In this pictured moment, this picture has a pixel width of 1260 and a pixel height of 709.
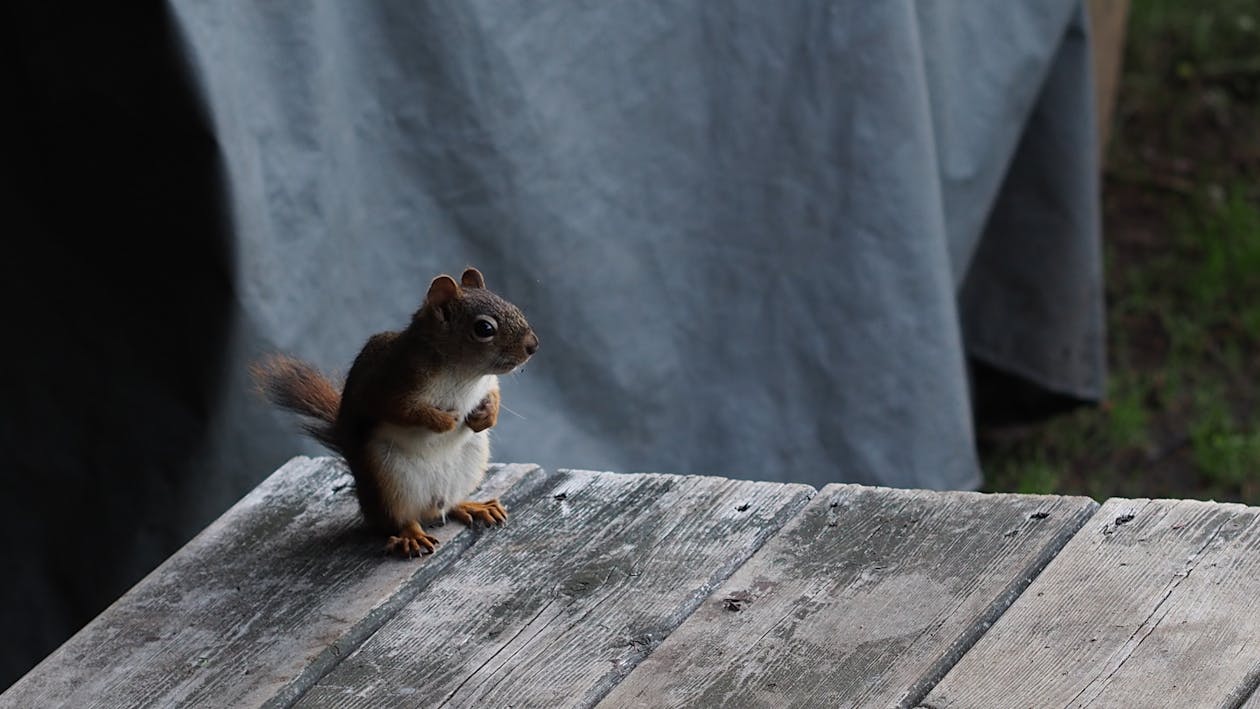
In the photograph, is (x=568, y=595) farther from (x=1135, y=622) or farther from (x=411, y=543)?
(x=1135, y=622)

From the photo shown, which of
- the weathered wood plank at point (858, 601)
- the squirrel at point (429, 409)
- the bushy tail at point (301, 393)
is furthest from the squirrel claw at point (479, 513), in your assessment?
the weathered wood plank at point (858, 601)

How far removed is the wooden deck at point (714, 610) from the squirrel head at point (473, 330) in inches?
7.6

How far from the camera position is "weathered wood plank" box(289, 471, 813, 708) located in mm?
1542

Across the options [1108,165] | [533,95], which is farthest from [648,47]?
[1108,165]

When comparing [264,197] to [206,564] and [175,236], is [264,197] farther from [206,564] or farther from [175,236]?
[206,564]

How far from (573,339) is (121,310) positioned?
86 centimetres

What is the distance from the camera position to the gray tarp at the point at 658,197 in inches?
109

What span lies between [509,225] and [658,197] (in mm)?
341

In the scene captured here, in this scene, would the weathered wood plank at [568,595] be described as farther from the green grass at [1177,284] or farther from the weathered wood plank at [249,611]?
the green grass at [1177,284]

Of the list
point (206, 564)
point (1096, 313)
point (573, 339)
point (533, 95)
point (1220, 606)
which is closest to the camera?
point (1220, 606)

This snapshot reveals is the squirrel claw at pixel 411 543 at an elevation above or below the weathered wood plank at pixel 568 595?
above

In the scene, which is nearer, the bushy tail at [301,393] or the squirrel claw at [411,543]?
the squirrel claw at [411,543]

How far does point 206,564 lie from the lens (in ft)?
6.09

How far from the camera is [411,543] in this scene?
1.83m
